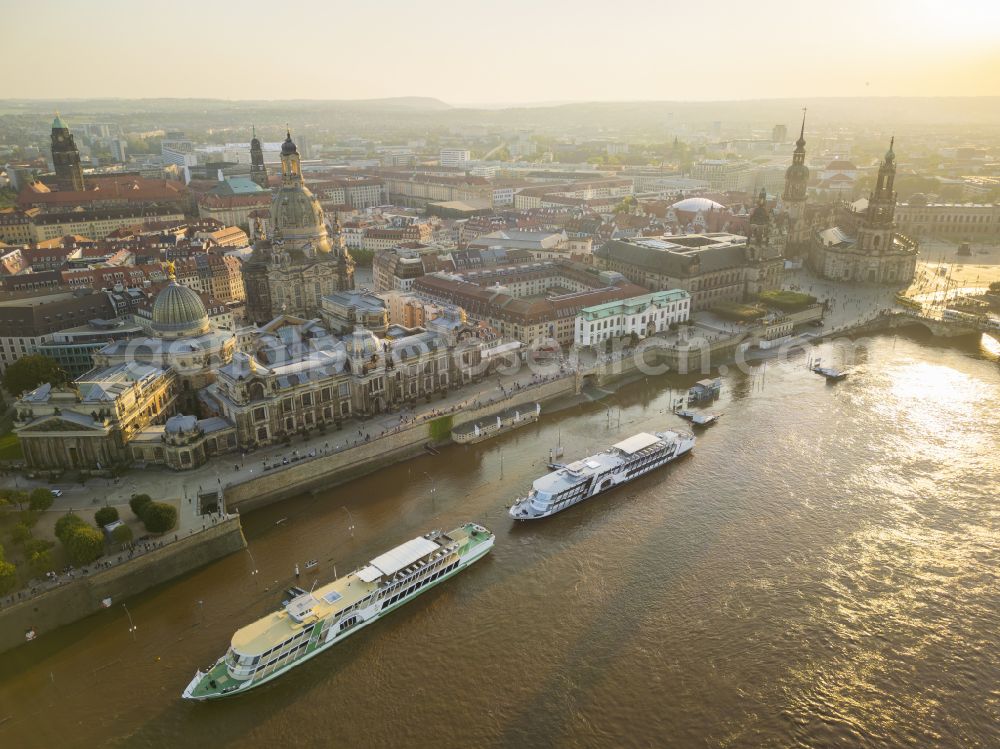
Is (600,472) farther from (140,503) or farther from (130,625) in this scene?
(130,625)

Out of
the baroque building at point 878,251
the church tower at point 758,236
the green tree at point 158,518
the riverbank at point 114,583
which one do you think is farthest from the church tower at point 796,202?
the green tree at point 158,518

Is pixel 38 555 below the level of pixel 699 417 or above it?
above

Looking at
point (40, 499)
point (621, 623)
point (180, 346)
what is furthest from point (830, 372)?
point (40, 499)

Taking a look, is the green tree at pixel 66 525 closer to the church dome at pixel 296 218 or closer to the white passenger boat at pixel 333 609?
the white passenger boat at pixel 333 609

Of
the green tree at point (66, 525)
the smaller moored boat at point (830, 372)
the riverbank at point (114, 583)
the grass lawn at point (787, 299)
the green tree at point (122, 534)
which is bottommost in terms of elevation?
the riverbank at point (114, 583)

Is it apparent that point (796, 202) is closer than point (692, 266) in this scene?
No

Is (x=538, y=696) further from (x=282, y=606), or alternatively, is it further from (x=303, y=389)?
(x=303, y=389)
